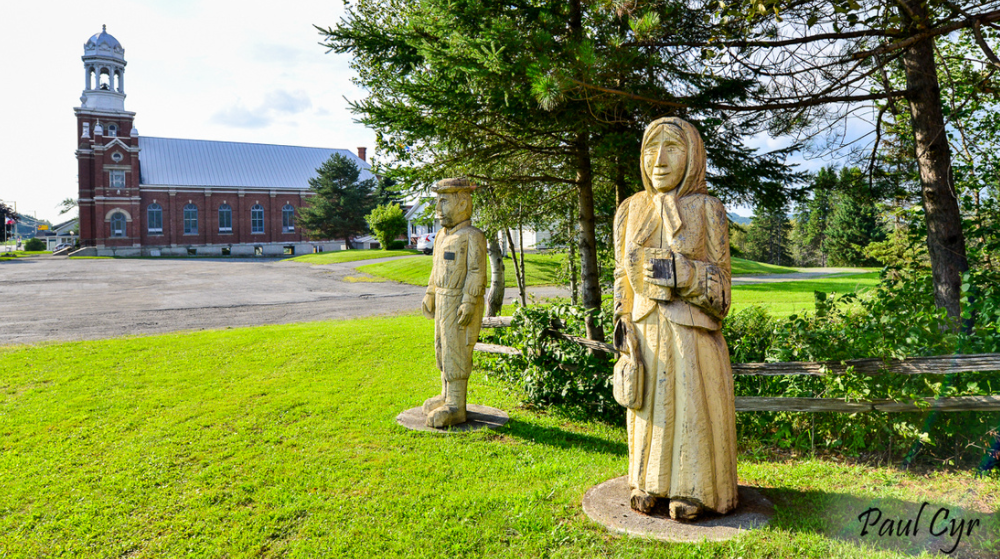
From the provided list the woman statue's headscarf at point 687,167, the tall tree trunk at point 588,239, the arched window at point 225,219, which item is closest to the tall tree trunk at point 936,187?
the tall tree trunk at point 588,239

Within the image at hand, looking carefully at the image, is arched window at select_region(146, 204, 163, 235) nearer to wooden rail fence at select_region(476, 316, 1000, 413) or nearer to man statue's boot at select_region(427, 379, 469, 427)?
man statue's boot at select_region(427, 379, 469, 427)

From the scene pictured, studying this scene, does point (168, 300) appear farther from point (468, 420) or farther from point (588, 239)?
Answer: point (588, 239)

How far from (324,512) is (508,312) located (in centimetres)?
1016

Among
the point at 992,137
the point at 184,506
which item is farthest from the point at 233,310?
the point at 992,137

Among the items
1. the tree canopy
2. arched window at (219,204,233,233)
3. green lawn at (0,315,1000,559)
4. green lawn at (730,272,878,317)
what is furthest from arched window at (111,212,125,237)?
the tree canopy

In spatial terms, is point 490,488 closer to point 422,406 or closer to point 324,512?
point 324,512

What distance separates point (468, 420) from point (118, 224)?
49.9 m

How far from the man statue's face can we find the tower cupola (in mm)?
50940

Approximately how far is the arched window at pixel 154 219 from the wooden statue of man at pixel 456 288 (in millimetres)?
49673

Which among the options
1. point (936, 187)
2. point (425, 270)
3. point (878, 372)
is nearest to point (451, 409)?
point (878, 372)

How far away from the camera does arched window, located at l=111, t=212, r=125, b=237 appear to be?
45.4 metres

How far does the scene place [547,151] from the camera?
7656 millimetres

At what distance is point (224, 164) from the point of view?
50531 millimetres

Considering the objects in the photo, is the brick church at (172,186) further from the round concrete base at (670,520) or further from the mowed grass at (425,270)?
the round concrete base at (670,520)
